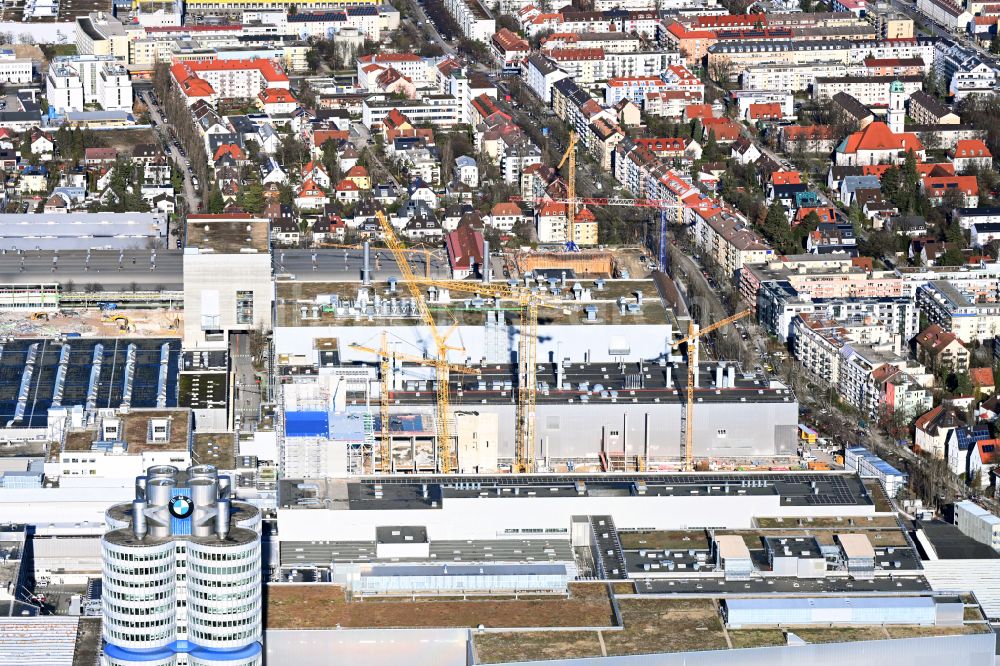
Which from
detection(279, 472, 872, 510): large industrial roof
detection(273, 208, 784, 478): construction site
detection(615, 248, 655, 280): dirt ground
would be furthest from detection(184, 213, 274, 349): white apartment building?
detection(279, 472, 872, 510): large industrial roof

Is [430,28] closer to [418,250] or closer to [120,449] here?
[418,250]

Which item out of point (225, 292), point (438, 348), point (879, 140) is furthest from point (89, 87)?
point (438, 348)

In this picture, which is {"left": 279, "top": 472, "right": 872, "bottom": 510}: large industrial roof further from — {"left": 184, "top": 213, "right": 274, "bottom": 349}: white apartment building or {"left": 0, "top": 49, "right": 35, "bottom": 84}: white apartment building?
{"left": 0, "top": 49, "right": 35, "bottom": 84}: white apartment building

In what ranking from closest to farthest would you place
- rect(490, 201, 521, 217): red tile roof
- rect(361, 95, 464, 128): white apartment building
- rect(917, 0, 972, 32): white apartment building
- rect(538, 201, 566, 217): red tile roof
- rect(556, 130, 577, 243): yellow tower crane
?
rect(556, 130, 577, 243): yellow tower crane, rect(538, 201, 566, 217): red tile roof, rect(490, 201, 521, 217): red tile roof, rect(361, 95, 464, 128): white apartment building, rect(917, 0, 972, 32): white apartment building

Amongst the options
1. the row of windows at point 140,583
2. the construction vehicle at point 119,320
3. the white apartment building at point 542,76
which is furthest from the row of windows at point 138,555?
the white apartment building at point 542,76

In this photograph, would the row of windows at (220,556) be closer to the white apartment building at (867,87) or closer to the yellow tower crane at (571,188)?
the yellow tower crane at (571,188)
